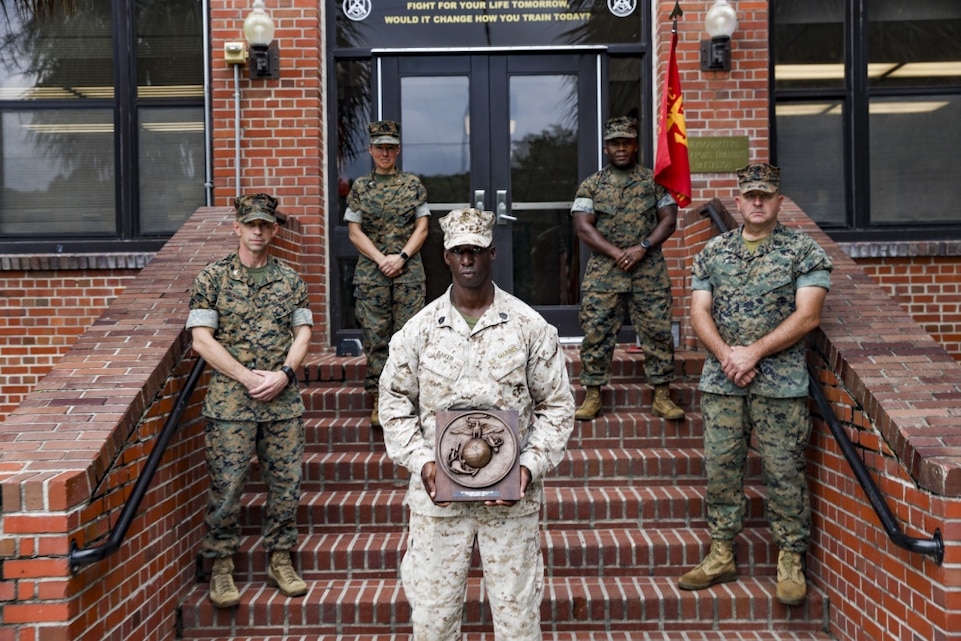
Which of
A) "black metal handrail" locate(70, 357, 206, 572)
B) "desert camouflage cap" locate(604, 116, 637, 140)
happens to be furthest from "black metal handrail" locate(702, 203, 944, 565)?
"black metal handrail" locate(70, 357, 206, 572)

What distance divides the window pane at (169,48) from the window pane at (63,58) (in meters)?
0.31

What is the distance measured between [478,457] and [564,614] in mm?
1595

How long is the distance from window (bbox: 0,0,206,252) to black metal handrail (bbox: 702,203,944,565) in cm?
525

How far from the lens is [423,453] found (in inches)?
105

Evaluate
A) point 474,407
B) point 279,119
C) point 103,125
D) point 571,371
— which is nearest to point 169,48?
point 103,125

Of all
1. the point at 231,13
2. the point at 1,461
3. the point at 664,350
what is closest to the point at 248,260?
the point at 1,461

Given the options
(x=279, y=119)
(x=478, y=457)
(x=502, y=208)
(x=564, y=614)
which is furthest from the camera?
(x=502, y=208)

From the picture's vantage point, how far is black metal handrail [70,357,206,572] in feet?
9.50

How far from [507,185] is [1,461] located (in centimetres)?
457

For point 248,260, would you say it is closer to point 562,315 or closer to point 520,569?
point 520,569

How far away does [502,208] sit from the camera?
6598 mm

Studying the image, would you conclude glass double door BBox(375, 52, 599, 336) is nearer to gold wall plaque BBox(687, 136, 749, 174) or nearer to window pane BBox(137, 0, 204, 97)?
gold wall plaque BBox(687, 136, 749, 174)

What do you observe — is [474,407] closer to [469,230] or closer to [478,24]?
[469,230]

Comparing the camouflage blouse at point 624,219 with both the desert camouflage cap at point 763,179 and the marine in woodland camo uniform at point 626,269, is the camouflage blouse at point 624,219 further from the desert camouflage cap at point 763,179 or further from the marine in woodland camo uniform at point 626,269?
the desert camouflage cap at point 763,179
